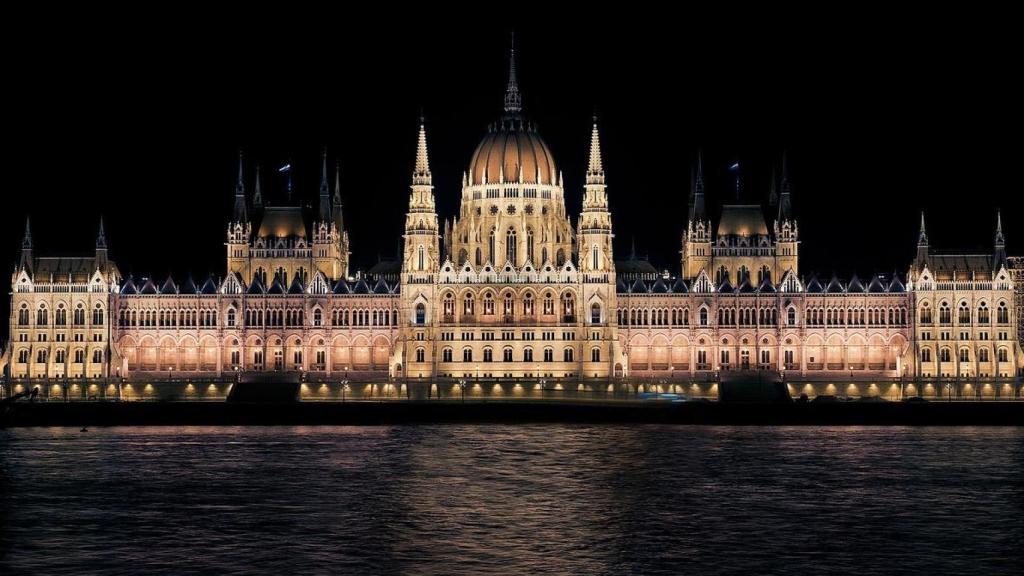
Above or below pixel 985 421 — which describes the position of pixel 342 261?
above

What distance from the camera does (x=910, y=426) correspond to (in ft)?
412

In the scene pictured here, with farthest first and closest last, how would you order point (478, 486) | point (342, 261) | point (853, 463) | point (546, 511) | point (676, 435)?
point (342, 261), point (676, 435), point (853, 463), point (478, 486), point (546, 511)

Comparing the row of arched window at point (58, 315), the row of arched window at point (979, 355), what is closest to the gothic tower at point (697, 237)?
the row of arched window at point (979, 355)

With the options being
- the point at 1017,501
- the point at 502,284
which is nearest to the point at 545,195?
the point at 502,284

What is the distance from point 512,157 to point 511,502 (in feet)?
282

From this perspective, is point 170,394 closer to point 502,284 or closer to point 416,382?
point 416,382

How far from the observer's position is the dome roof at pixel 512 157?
→ 165375mm

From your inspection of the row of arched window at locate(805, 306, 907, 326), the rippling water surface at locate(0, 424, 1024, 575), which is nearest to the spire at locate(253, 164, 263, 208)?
the row of arched window at locate(805, 306, 907, 326)

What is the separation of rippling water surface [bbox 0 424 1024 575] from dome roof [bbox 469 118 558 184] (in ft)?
168

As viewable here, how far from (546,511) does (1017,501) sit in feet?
71.4

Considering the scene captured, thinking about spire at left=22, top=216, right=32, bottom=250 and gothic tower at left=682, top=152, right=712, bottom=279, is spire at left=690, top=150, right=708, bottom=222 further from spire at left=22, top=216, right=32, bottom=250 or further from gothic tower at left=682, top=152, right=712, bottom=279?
spire at left=22, top=216, right=32, bottom=250

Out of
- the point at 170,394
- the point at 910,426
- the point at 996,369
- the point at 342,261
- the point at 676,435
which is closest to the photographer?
the point at 676,435

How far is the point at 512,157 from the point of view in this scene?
16538cm

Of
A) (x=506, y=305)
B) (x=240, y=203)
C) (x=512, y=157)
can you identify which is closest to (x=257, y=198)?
(x=240, y=203)
